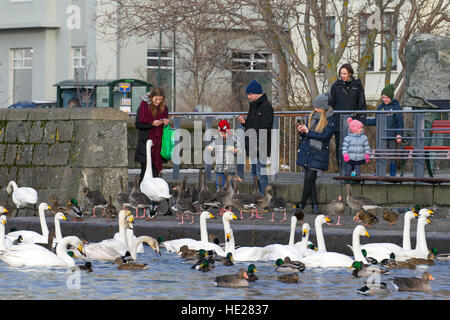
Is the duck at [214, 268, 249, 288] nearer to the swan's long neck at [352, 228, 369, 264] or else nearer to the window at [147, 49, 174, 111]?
the swan's long neck at [352, 228, 369, 264]

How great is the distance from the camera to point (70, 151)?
2134 cm

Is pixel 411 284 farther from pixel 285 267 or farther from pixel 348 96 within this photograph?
pixel 348 96

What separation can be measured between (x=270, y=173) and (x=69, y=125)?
3992mm

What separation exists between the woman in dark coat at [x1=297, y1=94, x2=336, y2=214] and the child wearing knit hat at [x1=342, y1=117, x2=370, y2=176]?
2.31ft

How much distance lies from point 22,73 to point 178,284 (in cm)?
4994

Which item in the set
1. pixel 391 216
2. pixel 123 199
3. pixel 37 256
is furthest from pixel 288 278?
pixel 123 199

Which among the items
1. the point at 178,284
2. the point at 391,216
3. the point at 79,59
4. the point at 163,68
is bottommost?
the point at 178,284

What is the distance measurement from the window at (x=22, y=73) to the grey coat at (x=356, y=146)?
42056 mm

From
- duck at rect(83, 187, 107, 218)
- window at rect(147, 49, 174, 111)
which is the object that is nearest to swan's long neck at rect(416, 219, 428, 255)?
duck at rect(83, 187, 107, 218)

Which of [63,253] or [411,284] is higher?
[63,253]

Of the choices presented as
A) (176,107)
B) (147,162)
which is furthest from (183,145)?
(176,107)

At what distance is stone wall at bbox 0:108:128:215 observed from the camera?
2112 cm

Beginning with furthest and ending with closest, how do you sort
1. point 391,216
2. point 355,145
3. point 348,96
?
point 348,96 → point 355,145 → point 391,216

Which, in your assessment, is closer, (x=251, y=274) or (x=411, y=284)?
(x=411, y=284)
